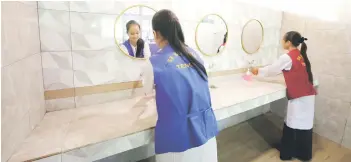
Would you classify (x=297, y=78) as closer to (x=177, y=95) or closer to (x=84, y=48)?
(x=177, y=95)

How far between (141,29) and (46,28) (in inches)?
29.6

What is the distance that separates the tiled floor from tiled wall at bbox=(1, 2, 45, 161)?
1.28 metres

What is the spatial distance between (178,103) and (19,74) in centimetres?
83

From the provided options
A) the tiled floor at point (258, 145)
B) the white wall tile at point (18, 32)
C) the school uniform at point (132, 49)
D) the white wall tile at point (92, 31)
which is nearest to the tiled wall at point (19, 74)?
the white wall tile at point (18, 32)

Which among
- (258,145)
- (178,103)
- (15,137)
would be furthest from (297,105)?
(15,137)

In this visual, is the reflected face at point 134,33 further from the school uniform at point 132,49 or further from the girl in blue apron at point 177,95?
the girl in blue apron at point 177,95

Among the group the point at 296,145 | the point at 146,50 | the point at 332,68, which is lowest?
the point at 296,145

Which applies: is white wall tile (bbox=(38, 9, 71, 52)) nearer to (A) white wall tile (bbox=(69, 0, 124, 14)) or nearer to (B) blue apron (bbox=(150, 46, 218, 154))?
(A) white wall tile (bbox=(69, 0, 124, 14))

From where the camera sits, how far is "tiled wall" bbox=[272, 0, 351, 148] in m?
2.48

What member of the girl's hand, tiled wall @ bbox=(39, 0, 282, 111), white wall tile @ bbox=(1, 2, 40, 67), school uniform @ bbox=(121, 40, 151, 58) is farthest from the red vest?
white wall tile @ bbox=(1, 2, 40, 67)

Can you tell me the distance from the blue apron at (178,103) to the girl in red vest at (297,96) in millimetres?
1316

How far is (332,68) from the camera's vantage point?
8.57 feet

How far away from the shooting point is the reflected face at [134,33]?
6.18ft

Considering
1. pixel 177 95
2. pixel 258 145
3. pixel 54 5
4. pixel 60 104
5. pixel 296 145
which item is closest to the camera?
pixel 177 95
